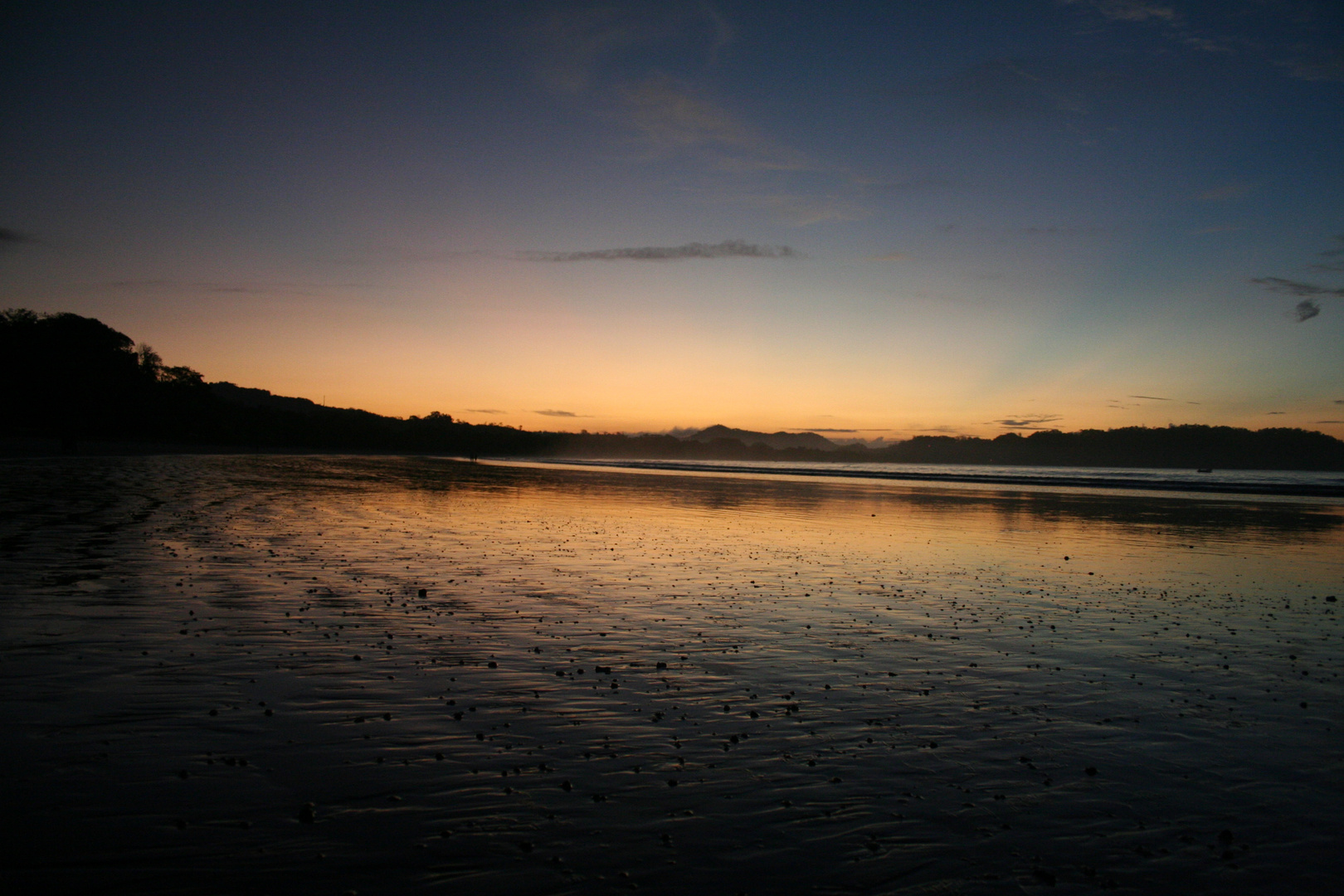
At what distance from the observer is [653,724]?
8375 millimetres

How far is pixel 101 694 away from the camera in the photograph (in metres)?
8.47

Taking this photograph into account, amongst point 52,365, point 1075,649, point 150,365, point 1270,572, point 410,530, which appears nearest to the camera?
point 1075,649

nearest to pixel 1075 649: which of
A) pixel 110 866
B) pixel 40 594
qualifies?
pixel 110 866

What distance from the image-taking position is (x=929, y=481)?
78.4 metres

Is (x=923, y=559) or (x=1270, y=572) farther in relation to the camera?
(x=923, y=559)

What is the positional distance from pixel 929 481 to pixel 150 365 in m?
103

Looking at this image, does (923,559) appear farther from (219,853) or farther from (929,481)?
(929,481)

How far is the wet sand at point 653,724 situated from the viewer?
5637mm

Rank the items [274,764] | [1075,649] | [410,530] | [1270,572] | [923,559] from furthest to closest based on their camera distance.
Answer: [410,530], [923,559], [1270,572], [1075,649], [274,764]

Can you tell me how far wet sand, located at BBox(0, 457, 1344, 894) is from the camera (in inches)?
222

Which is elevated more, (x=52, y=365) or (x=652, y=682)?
(x=52, y=365)

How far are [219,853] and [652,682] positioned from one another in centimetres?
540

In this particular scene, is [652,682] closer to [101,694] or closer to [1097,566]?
[101,694]

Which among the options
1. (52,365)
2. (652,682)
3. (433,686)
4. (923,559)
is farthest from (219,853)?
(52,365)
